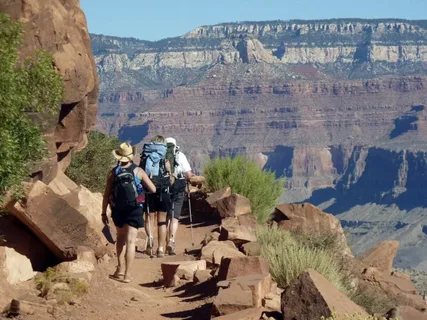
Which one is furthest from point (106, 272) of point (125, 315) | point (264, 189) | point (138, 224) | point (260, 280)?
point (264, 189)

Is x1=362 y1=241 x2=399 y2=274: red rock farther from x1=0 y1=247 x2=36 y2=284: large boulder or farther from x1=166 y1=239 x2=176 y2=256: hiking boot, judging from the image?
x1=0 y1=247 x2=36 y2=284: large boulder

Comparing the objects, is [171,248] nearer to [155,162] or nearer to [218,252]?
[218,252]

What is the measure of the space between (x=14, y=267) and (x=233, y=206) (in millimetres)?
8432

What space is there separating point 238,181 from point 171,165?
8794mm

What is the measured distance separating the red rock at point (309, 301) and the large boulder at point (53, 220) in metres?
5.30

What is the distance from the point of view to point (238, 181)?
25359 millimetres

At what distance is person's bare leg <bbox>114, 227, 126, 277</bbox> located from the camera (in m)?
13.9

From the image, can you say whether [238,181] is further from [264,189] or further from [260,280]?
[260,280]

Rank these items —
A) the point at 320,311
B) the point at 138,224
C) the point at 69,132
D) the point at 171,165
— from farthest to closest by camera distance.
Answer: the point at 69,132 → the point at 171,165 → the point at 138,224 → the point at 320,311

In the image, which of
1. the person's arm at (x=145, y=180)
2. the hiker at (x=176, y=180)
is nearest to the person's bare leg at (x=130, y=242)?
the person's arm at (x=145, y=180)

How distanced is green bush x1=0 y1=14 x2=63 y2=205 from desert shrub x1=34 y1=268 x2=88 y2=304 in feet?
3.63

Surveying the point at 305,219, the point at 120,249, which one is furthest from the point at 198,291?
the point at 305,219

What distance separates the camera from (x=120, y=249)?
554 inches

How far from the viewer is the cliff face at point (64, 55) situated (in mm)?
17609
